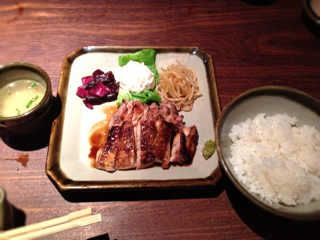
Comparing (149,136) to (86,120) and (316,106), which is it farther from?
(316,106)

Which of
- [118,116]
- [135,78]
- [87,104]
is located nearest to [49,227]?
[118,116]

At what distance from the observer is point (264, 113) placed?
2.85m

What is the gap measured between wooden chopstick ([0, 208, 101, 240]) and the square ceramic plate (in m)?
0.61

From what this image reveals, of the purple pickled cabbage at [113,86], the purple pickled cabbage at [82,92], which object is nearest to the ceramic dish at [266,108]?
the purple pickled cabbage at [113,86]

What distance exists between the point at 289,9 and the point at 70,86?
482 centimetres

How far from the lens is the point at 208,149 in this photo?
2793 millimetres

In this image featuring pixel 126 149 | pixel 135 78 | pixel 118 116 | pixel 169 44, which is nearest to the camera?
pixel 126 149

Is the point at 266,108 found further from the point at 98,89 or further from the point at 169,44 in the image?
the point at 98,89

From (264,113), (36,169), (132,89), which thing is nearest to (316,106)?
(264,113)

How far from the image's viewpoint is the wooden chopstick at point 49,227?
45.9 inches

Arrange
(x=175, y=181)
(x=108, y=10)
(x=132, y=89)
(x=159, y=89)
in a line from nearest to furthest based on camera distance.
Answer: (x=175, y=181), (x=132, y=89), (x=159, y=89), (x=108, y=10)

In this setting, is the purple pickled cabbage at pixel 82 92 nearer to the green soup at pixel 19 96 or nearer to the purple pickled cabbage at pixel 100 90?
the purple pickled cabbage at pixel 100 90

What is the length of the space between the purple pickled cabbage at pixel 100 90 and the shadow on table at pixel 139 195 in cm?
136

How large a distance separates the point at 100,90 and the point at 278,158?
2494 millimetres
